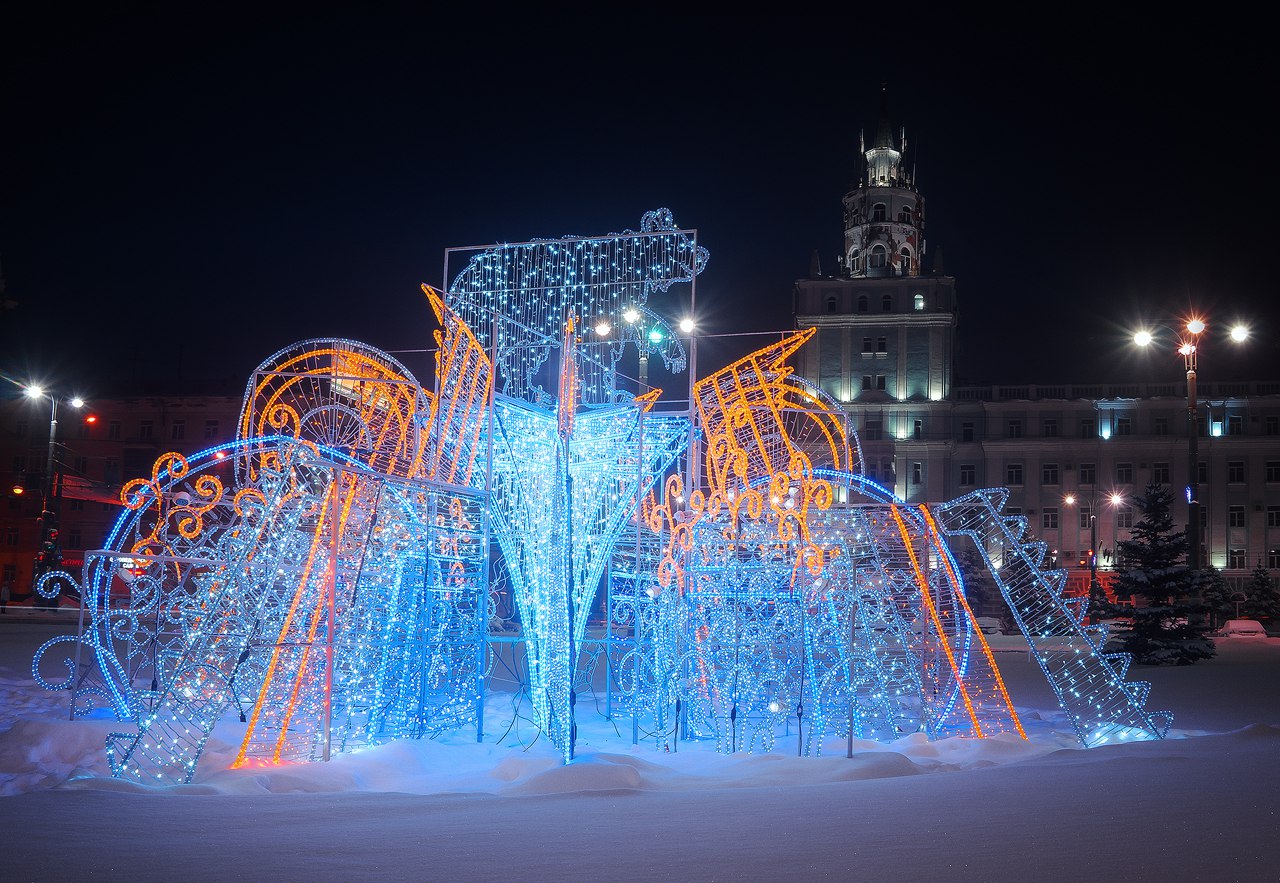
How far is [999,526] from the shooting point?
37.0ft

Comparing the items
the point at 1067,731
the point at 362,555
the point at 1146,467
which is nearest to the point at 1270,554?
the point at 1146,467

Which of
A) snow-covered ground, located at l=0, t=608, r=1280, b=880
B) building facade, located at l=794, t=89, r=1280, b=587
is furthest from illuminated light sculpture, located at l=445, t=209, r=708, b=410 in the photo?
building facade, located at l=794, t=89, r=1280, b=587

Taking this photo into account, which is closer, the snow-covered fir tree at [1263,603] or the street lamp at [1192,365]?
the street lamp at [1192,365]

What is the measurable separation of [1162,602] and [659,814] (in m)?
18.9

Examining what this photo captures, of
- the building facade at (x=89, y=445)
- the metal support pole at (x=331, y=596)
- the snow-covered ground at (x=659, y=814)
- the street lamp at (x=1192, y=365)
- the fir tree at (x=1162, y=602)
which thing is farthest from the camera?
the building facade at (x=89, y=445)

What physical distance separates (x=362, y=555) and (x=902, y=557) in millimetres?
5766

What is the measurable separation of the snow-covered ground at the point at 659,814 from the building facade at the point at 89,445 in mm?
42966

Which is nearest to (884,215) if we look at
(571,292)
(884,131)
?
(884,131)

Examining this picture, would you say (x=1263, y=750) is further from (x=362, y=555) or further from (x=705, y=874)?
(x=362, y=555)

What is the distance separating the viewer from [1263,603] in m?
44.6

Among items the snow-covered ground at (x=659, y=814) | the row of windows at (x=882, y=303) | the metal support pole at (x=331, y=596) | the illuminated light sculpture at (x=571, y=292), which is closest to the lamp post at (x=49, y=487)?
the illuminated light sculpture at (x=571, y=292)

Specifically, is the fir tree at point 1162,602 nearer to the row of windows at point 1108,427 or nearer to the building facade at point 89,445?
the row of windows at point 1108,427

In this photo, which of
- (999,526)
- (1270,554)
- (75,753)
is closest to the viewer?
(75,753)

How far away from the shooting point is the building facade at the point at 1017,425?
53438 millimetres
